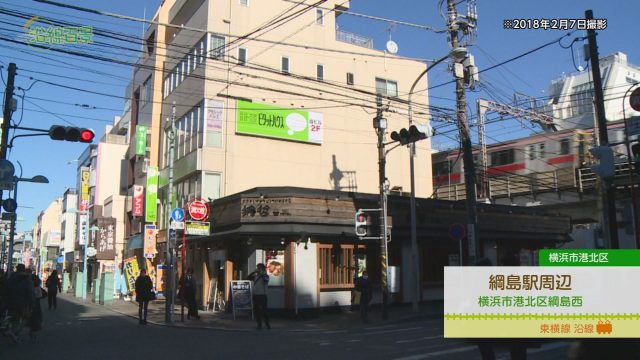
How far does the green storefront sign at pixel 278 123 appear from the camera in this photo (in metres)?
28.0

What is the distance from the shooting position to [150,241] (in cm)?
3009

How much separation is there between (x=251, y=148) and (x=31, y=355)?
18098 millimetres

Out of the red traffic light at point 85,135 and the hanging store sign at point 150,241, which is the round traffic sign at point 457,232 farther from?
the hanging store sign at point 150,241

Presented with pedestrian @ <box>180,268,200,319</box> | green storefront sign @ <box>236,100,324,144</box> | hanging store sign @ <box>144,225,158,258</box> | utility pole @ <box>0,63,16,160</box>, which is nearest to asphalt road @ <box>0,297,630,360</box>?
pedestrian @ <box>180,268,200,319</box>

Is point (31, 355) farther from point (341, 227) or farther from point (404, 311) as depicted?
point (404, 311)

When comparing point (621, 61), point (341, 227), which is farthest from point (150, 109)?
point (621, 61)

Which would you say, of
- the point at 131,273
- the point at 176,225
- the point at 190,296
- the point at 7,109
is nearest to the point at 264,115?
the point at 176,225

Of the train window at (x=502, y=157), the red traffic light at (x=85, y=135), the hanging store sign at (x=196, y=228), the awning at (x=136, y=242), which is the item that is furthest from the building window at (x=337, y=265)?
the train window at (x=502, y=157)

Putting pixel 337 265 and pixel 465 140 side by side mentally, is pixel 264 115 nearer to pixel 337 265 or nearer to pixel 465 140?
pixel 337 265

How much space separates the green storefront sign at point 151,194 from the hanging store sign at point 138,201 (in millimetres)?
2404

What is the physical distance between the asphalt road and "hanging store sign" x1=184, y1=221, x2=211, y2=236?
3.55m
